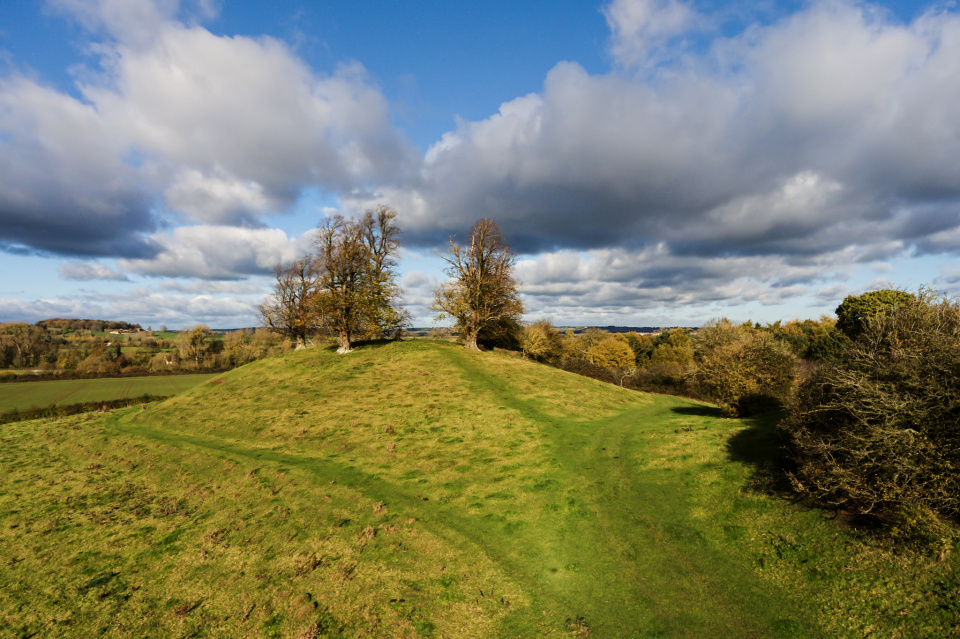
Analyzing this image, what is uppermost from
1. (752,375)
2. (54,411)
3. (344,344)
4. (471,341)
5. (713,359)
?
(344,344)

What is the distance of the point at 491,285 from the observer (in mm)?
45688

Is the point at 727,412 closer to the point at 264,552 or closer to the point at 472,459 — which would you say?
the point at 472,459

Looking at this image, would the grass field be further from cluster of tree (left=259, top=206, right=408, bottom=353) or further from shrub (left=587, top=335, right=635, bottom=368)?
shrub (left=587, top=335, right=635, bottom=368)

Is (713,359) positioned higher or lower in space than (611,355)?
higher

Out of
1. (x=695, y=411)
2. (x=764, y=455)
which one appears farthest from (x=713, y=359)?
(x=764, y=455)

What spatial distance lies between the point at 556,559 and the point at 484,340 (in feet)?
137

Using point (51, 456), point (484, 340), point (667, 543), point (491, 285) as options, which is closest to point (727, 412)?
point (667, 543)

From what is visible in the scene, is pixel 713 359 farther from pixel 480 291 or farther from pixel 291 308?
pixel 291 308

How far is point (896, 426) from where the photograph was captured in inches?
380

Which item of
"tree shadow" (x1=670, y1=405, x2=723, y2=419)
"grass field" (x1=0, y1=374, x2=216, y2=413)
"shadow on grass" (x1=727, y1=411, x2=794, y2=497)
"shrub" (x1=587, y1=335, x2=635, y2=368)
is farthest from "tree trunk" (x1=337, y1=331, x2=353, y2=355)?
"shrub" (x1=587, y1=335, x2=635, y2=368)

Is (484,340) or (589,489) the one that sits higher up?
(484,340)

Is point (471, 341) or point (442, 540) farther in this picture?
point (471, 341)

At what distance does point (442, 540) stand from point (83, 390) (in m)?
86.3

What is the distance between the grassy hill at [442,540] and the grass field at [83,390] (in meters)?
41.9
